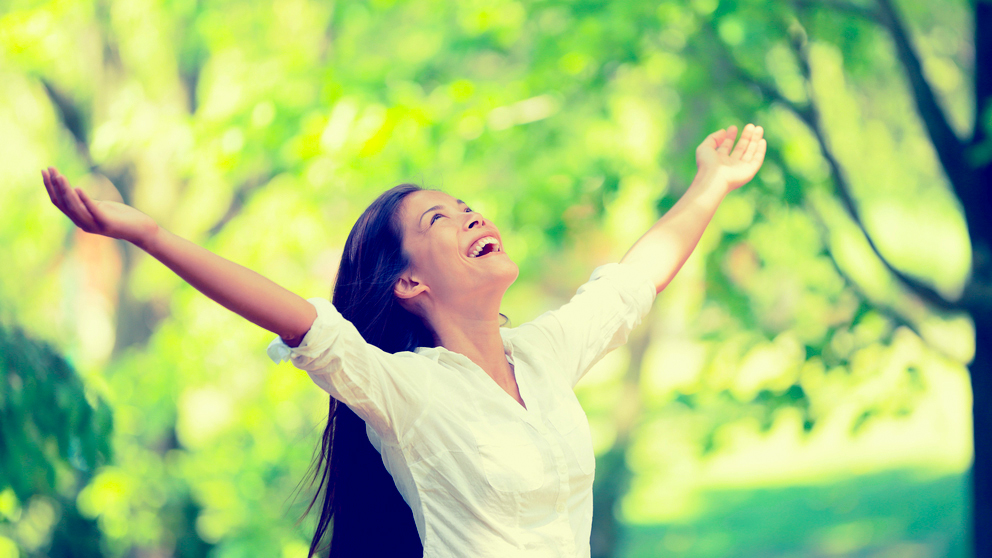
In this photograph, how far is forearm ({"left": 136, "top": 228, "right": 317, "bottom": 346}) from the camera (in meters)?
1.14

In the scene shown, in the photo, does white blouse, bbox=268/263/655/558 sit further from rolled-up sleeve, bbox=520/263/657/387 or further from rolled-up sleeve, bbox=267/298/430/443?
rolled-up sleeve, bbox=520/263/657/387

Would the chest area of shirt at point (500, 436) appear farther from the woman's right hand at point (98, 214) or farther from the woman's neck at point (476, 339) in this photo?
the woman's right hand at point (98, 214)

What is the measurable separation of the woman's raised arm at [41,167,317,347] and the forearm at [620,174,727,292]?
0.88 m

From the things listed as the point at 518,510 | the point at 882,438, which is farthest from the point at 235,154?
the point at 882,438

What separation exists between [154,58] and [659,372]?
1119cm

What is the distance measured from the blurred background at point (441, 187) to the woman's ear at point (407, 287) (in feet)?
3.45

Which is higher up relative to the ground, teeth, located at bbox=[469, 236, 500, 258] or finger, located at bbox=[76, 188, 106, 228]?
finger, located at bbox=[76, 188, 106, 228]

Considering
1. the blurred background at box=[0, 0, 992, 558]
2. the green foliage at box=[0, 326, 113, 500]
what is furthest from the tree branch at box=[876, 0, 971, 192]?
the green foliage at box=[0, 326, 113, 500]

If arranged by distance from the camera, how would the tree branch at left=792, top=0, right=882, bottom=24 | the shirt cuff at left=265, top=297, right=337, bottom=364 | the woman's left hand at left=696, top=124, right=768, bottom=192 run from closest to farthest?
the shirt cuff at left=265, top=297, right=337, bottom=364 → the woman's left hand at left=696, top=124, right=768, bottom=192 → the tree branch at left=792, top=0, right=882, bottom=24

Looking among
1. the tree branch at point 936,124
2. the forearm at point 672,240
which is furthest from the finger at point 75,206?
the tree branch at point 936,124

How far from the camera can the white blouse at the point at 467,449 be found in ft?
4.45

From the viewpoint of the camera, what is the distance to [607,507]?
6262 millimetres

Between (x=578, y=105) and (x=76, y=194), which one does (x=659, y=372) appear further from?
(x=76, y=194)

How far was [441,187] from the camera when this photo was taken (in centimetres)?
206
